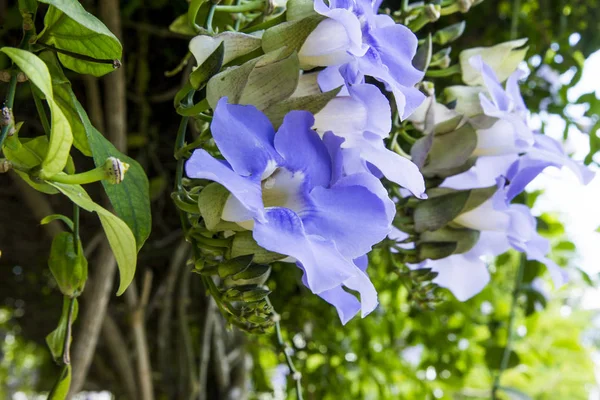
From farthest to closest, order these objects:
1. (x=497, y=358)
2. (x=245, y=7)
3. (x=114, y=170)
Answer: (x=497, y=358), (x=245, y=7), (x=114, y=170)

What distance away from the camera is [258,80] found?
0.71 feet

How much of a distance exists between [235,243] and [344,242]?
0.13 ft

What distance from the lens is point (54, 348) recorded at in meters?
0.28

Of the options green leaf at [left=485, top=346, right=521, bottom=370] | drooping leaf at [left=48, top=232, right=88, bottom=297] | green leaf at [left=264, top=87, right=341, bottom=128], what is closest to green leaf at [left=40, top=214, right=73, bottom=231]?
drooping leaf at [left=48, top=232, right=88, bottom=297]

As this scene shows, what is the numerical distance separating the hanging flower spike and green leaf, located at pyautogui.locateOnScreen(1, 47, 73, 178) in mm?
93

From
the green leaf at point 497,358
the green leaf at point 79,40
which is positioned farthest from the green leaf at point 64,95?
the green leaf at point 497,358

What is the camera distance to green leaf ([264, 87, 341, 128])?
0.22m

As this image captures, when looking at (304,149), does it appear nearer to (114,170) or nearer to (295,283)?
(114,170)

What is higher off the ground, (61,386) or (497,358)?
(61,386)

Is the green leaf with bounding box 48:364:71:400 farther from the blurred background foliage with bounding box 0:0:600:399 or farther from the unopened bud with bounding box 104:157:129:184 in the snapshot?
the blurred background foliage with bounding box 0:0:600:399

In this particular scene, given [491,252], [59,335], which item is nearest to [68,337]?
[59,335]

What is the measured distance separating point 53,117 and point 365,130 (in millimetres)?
113

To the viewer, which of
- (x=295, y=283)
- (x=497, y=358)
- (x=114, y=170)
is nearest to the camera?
(x=114, y=170)

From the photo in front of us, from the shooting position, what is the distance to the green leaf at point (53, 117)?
19 cm
